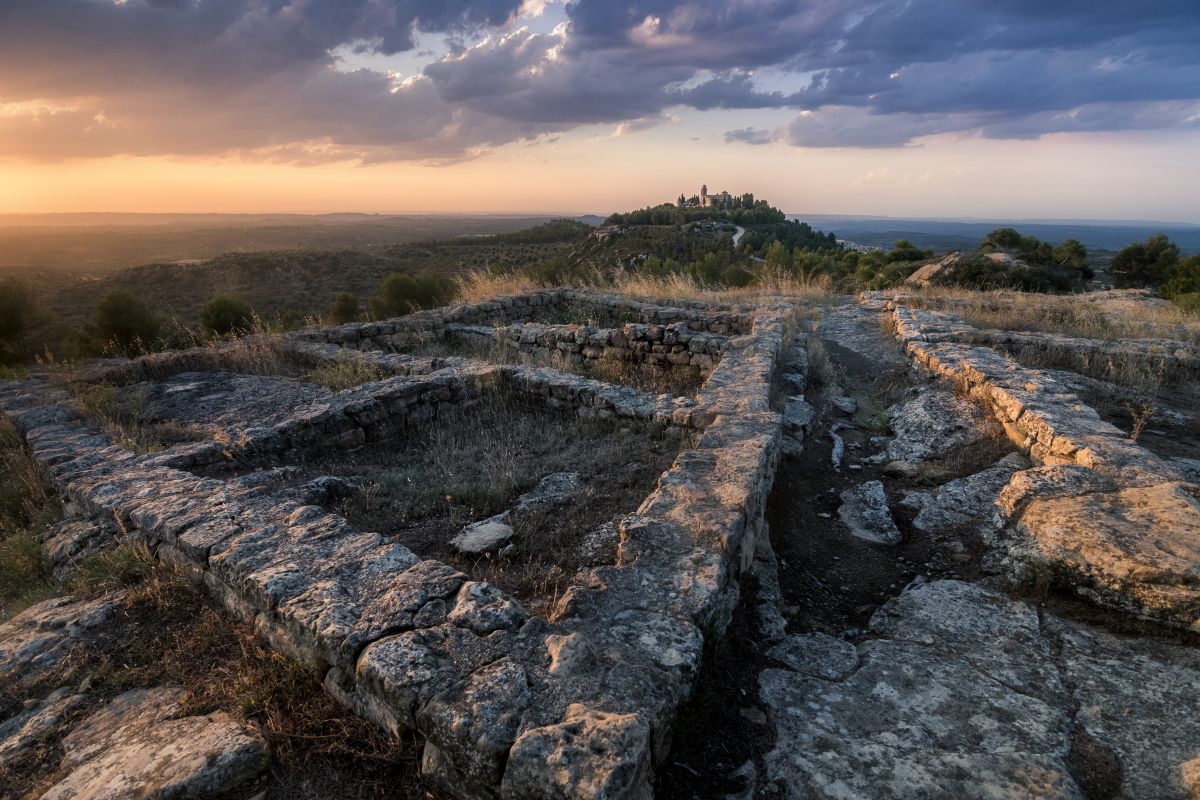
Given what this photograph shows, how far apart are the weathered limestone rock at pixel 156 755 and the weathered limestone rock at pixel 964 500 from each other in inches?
162

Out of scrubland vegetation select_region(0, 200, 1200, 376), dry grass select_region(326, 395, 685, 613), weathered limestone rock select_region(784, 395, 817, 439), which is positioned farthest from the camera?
scrubland vegetation select_region(0, 200, 1200, 376)

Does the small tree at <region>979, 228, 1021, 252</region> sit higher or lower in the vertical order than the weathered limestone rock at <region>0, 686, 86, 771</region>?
higher

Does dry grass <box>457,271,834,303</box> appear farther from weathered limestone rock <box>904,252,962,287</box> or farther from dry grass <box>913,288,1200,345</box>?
weathered limestone rock <box>904,252,962,287</box>

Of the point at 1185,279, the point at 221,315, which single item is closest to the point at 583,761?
the point at 221,315

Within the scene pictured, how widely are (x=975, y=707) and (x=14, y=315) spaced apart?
102ft

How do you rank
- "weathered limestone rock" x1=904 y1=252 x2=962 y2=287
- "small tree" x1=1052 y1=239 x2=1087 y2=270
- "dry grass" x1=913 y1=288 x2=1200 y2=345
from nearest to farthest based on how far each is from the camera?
1. "dry grass" x1=913 y1=288 x2=1200 y2=345
2. "weathered limestone rock" x1=904 y1=252 x2=962 y2=287
3. "small tree" x1=1052 y1=239 x2=1087 y2=270

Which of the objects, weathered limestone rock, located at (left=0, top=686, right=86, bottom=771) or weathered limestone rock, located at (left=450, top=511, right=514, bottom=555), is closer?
weathered limestone rock, located at (left=0, top=686, right=86, bottom=771)

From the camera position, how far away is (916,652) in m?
2.69

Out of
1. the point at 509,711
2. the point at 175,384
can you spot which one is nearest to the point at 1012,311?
the point at 509,711

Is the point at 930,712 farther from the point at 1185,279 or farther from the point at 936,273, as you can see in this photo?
the point at 1185,279

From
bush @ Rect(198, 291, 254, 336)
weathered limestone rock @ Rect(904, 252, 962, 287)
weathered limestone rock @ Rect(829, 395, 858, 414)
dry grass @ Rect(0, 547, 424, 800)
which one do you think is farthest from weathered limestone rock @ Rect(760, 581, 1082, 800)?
bush @ Rect(198, 291, 254, 336)

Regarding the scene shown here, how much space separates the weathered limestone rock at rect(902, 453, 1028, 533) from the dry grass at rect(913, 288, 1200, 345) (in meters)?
5.36

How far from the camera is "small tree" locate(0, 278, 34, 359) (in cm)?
2134

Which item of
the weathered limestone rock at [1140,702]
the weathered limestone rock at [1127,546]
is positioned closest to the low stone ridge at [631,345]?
the weathered limestone rock at [1127,546]
